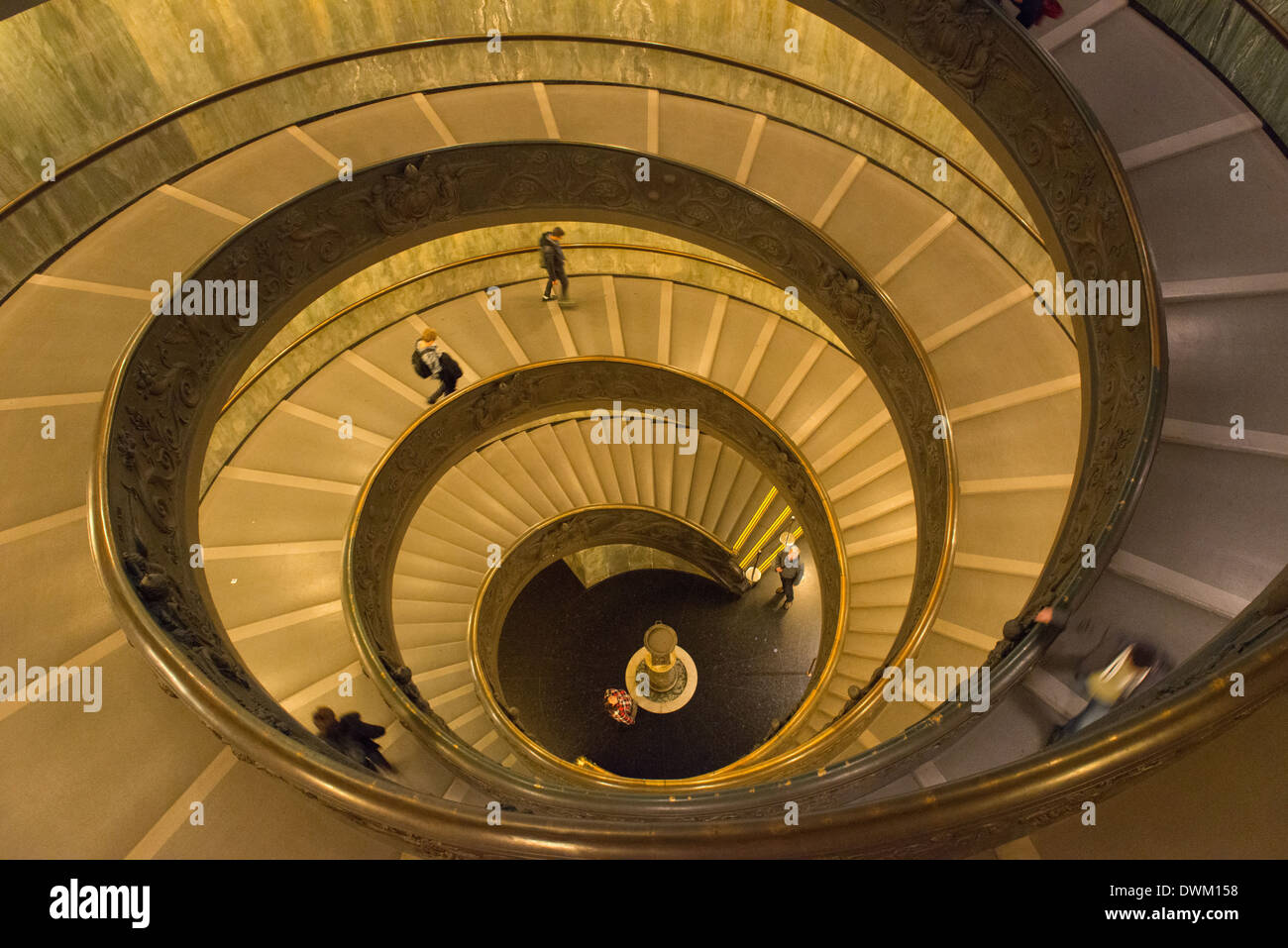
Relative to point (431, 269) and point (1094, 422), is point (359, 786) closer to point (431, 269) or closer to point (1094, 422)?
point (1094, 422)

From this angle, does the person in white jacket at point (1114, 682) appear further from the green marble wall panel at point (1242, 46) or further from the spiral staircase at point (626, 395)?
the green marble wall panel at point (1242, 46)

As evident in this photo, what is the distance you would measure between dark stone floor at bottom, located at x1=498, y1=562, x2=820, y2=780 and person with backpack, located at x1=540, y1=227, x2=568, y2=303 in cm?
414

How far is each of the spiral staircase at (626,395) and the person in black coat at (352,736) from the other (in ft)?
0.95

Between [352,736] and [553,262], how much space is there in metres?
5.84

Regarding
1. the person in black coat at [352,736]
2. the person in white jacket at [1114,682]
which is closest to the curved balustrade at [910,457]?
the person in white jacket at [1114,682]

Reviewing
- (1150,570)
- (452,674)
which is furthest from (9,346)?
(1150,570)

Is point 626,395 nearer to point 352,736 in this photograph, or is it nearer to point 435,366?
point 435,366

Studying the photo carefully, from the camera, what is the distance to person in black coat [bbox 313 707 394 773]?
4398 mm

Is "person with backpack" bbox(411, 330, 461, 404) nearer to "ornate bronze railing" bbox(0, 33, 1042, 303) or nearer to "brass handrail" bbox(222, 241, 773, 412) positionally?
"brass handrail" bbox(222, 241, 773, 412)

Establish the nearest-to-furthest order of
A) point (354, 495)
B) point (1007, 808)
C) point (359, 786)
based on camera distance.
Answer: point (1007, 808) → point (359, 786) → point (354, 495)

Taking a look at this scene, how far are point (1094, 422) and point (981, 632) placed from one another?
1.69 meters

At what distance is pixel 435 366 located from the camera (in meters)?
8.09

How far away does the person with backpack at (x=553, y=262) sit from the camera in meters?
8.31

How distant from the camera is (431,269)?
9062mm
